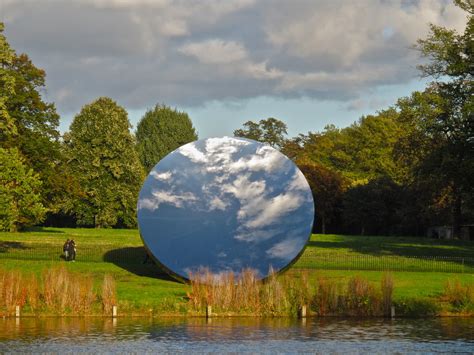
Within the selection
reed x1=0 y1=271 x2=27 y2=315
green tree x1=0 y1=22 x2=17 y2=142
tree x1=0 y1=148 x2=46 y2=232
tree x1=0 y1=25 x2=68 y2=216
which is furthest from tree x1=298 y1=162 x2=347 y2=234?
reed x1=0 y1=271 x2=27 y2=315

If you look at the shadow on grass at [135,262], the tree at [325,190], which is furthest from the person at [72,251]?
the tree at [325,190]

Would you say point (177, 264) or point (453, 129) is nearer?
point (177, 264)

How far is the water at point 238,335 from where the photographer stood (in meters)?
25.7

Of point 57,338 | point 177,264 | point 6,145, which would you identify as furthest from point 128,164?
point 57,338

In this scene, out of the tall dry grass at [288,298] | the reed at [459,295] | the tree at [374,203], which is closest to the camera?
the tall dry grass at [288,298]

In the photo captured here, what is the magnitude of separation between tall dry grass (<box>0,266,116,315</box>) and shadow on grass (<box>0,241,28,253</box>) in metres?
23.4

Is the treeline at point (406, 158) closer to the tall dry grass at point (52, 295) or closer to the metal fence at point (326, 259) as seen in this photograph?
the metal fence at point (326, 259)

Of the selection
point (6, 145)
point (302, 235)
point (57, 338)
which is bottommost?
point (57, 338)

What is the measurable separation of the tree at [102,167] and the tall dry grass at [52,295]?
57.3 meters

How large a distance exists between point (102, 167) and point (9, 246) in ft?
112

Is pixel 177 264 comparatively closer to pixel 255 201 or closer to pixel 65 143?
pixel 255 201

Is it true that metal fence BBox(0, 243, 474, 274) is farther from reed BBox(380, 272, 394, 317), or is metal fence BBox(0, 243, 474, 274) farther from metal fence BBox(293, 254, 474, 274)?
reed BBox(380, 272, 394, 317)

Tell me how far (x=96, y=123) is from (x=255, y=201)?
58768 millimetres

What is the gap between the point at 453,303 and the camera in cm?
3534
